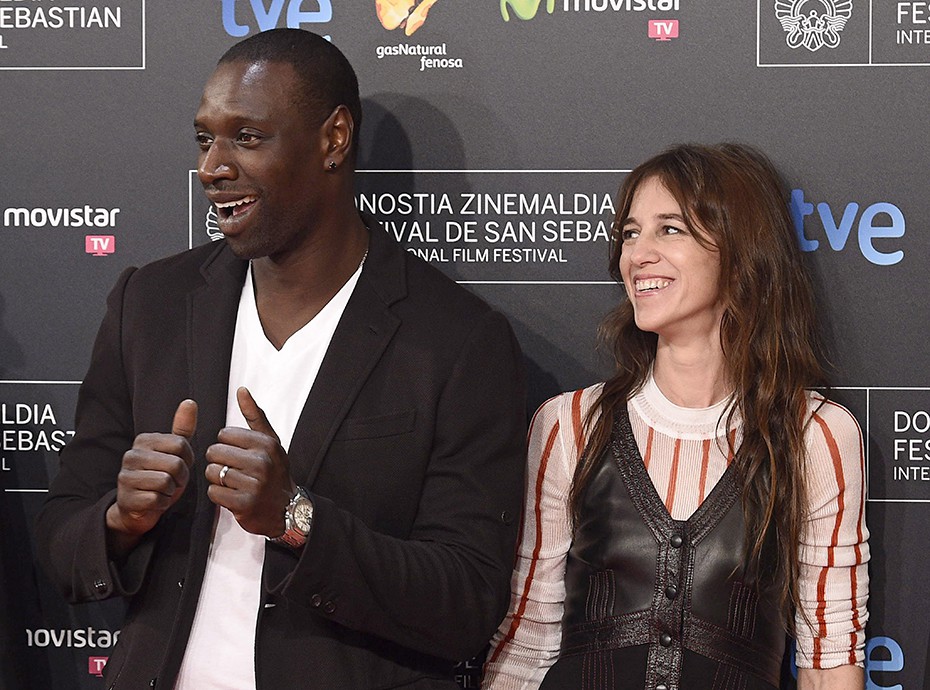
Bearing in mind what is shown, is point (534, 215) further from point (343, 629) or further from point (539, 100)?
point (343, 629)

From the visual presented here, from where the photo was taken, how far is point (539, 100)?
105 inches

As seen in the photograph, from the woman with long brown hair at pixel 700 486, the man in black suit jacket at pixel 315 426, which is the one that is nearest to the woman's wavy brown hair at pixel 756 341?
the woman with long brown hair at pixel 700 486

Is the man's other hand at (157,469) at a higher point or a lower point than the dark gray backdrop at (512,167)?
lower

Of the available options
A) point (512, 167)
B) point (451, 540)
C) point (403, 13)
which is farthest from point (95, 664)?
point (403, 13)

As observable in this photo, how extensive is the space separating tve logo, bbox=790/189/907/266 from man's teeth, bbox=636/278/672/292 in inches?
20.0

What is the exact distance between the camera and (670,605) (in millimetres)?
2199

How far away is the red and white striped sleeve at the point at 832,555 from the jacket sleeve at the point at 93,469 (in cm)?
123

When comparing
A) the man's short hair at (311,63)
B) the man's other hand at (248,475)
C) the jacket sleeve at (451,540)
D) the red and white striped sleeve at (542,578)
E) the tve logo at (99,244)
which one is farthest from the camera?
the tve logo at (99,244)

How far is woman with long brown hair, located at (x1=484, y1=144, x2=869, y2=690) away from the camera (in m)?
2.20

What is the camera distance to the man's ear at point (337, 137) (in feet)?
7.09

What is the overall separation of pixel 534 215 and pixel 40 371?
121 centimetres

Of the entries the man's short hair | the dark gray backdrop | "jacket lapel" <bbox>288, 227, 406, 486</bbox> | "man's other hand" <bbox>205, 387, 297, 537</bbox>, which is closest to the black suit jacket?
"jacket lapel" <bbox>288, 227, 406, 486</bbox>

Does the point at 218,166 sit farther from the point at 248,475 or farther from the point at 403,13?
the point at 403,13

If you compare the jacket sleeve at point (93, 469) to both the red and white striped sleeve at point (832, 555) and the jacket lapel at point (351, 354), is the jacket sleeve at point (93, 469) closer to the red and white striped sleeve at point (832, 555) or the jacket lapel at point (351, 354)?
the jacket lapel at point (351, 354)
